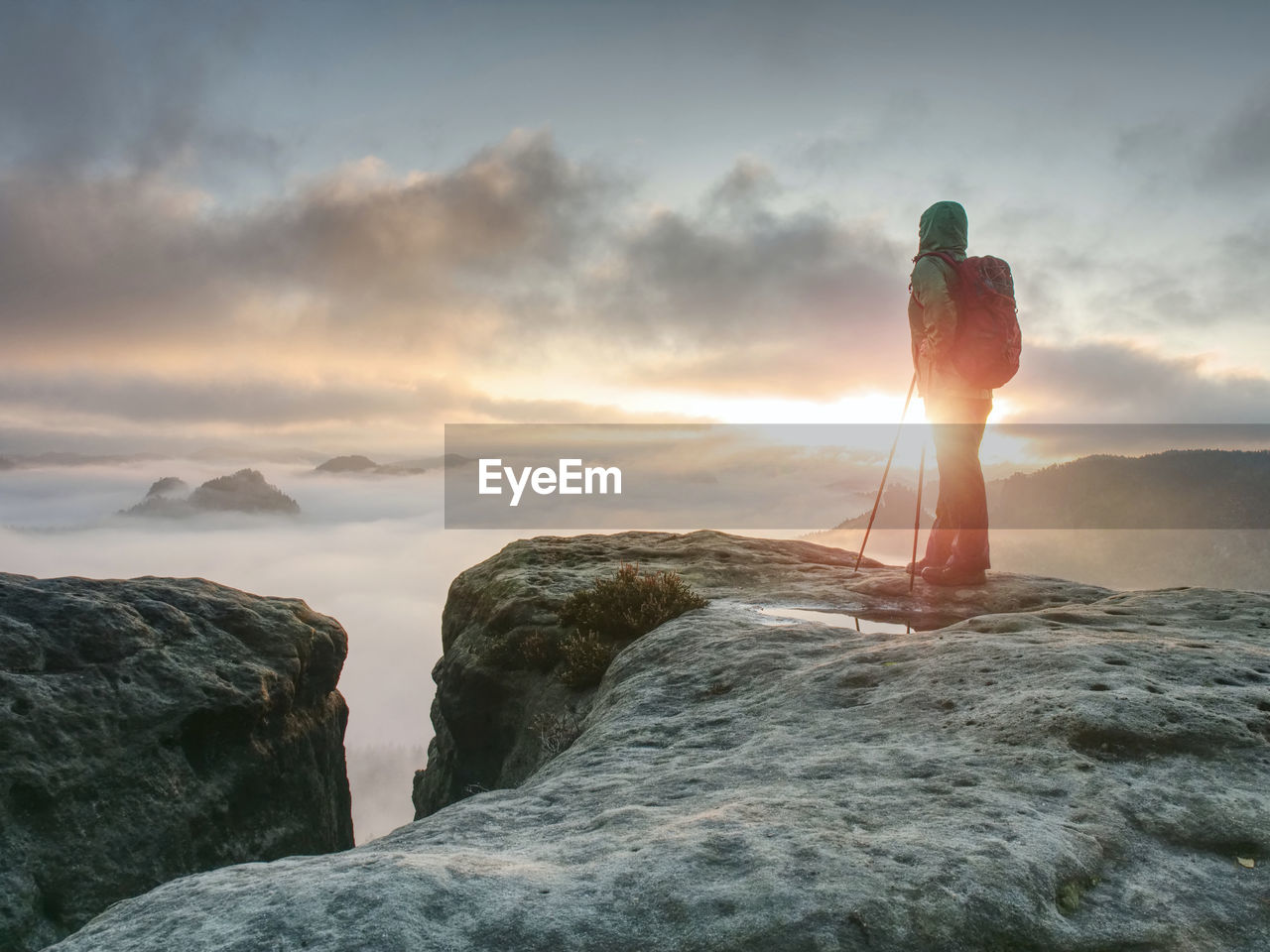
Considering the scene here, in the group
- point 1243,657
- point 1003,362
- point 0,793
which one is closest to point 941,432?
point 1003,362

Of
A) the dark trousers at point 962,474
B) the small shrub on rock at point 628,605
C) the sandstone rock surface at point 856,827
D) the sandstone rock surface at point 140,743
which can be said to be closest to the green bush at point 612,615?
the small shrub on rock at point 628,605

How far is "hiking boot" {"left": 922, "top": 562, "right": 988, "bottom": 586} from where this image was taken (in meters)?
14.8

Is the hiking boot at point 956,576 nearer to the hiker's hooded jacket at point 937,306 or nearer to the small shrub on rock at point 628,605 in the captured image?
the hiker's hooded jacket at point 937,306

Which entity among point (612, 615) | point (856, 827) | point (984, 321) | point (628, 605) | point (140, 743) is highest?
point (984, 321)

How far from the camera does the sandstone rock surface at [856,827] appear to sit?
396cm

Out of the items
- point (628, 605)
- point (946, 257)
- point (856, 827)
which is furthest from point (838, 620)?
point (856, 827)

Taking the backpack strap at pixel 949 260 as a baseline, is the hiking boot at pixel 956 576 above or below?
below

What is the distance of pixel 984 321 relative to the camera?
13875mm

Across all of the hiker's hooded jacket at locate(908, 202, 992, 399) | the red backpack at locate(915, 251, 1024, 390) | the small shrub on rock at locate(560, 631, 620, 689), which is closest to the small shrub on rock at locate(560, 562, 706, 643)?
the small shrub on rock at locate(560, 631, 620, 689)

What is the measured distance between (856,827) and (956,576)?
10893 mm

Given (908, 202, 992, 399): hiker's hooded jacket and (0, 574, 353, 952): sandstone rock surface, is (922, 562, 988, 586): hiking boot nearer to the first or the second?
(908, 202, 992, 399): hiker's hooded jacket

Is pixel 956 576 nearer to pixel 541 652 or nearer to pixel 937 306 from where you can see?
pixel 937 306

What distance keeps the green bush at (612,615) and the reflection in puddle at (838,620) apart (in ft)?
4.47

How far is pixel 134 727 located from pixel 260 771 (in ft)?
7.12
